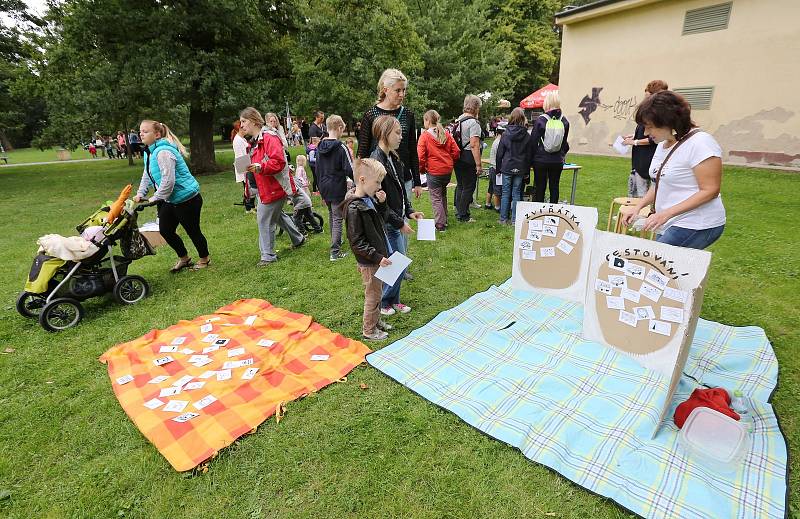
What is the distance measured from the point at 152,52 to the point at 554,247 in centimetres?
1196

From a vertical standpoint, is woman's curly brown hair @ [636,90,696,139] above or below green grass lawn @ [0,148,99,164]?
above

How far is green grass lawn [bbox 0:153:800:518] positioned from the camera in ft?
7.04

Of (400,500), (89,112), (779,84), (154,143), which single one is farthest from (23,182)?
(779,84)

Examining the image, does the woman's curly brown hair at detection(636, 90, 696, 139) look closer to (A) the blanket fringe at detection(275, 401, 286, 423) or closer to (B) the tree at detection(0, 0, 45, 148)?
(A) the blanket fringe at detection(275, 401, 286, 423)

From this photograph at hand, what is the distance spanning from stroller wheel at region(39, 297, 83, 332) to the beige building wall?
1199 centimetres

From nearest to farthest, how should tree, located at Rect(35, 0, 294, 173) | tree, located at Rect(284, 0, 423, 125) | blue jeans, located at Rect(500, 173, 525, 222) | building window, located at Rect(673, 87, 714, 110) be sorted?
1. blue jeans, located at Rect(500, 173, 525, 222)
2. tree, located at Rect(35, 0, 294, 173)
3. building window, located at Rect(673, 87, 714, 110)
4. tree, located at Rect(284, 0, 423, 125)

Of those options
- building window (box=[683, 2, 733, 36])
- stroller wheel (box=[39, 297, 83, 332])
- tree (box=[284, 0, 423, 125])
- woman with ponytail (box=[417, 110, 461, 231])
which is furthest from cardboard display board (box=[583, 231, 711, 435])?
building window (box=[683, 2, 733, 36])

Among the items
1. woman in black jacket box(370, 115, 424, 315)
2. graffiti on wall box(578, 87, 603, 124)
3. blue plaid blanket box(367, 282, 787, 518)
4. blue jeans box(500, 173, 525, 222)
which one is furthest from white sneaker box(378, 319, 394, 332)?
graffiti on wall box(578, 87, 603, 124)

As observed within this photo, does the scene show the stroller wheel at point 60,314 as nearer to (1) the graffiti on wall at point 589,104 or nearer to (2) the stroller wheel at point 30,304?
(2) the stroller wheel at point 30,304

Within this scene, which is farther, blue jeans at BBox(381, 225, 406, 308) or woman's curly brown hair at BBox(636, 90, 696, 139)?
blue jeans at BBox(381, 225, 406, 308)

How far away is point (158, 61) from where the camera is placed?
10.8 metres

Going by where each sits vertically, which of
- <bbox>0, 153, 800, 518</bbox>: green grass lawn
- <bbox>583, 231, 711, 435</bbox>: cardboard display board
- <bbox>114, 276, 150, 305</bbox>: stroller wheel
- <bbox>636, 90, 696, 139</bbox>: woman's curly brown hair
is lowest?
<bbox>0, 153, 800, 518</bbox>: green grass lawn

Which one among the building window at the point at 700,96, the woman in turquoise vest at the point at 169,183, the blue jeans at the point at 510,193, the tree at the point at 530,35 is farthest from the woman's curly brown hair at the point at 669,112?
the tree at the point at 530,35

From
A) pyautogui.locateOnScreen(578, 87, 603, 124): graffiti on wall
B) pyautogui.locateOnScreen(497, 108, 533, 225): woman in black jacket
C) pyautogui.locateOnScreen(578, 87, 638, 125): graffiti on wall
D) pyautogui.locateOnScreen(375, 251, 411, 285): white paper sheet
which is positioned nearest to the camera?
pyautogui.locateOnScreen(375, 251, 411, 285): white paper sheet
